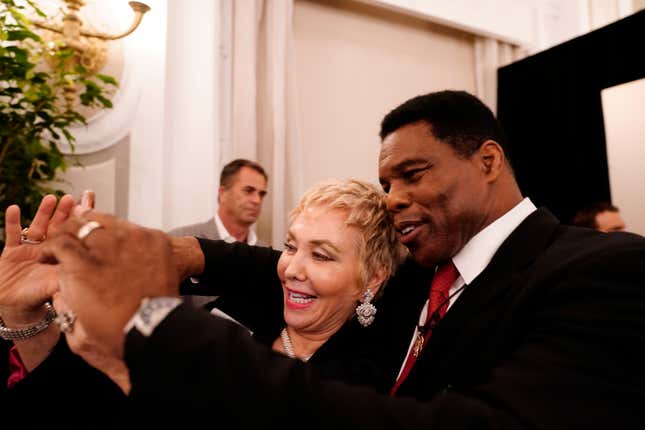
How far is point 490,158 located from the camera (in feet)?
4.49

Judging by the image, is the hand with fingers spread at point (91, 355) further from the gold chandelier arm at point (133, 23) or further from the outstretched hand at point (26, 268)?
the gold chandelier arm at point (133, 23)

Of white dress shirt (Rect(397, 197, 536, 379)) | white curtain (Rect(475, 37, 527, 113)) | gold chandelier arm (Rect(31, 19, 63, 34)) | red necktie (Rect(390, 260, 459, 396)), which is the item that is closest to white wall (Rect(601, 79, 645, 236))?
white curtain (Rect(475, 37, 527, 113))

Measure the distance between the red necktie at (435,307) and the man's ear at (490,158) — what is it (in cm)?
26

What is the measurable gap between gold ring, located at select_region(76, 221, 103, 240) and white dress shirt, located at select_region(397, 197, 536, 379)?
0.82 m

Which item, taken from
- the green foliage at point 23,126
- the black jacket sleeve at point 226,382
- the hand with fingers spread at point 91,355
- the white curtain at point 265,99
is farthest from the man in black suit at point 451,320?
the white curtain at point 265,99

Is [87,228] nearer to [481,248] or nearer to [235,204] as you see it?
[481,248]

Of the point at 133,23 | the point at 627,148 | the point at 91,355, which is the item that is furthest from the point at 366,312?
the point at 627,148

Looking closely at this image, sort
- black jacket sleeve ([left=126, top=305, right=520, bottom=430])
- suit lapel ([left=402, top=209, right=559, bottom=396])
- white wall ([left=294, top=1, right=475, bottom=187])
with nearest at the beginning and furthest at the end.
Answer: black jacket sleeve ([left=126, top=305, right=520, bottom=430]) < suit lapel ([left=402, top=209, right=559, bottom=396]) < white wall ([left=294, top=1, right=475, bottom=187])

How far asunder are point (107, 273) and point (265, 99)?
3.19 metres

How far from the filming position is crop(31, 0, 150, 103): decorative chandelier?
2918mm

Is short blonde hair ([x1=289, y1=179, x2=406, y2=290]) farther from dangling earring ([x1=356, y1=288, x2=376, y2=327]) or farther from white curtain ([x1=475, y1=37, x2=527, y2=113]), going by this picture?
white curtain ([x1=475, y1=37, x2=527, y2=113])

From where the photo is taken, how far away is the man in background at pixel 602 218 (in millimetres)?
3529

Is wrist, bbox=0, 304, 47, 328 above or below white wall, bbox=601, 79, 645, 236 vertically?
below

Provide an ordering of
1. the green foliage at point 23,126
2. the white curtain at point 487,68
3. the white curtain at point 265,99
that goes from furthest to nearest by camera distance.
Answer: the white curtain at point 487,68 < the white curtain at point 265,99 < the green foliage at point 23,126
